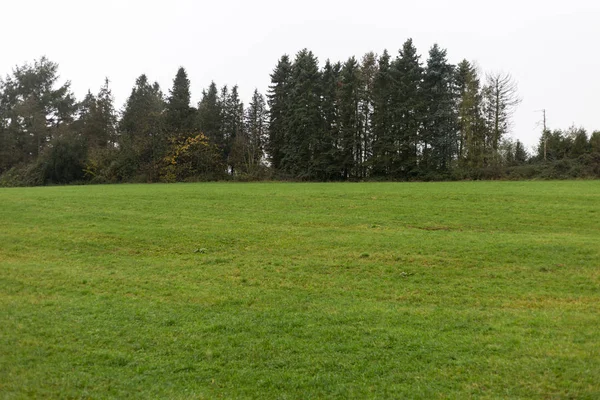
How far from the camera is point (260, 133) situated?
66.8 m

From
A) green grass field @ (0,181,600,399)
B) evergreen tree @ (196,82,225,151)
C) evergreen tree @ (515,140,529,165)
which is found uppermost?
evergreen tree @ (196,82,225,151)

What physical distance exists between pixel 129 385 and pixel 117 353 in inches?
46.7

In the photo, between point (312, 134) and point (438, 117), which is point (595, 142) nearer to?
point (438, 117)

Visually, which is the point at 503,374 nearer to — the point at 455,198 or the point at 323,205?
the point at 323,205

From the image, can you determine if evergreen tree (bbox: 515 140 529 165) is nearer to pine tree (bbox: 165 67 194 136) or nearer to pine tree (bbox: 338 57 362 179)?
pine tree (bbox: 338 57 362 179)

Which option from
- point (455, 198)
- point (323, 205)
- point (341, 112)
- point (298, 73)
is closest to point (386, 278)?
point (323, 205)

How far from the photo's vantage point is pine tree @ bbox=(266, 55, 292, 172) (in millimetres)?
61656

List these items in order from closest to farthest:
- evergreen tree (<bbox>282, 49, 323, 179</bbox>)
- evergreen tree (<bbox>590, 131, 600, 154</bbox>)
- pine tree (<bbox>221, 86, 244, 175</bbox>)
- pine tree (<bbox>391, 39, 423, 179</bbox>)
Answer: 1. evergreen tree (<bbox>590, 131, 600, 154</bbox>)
2. pine tree (<bbox>391, 39, 423, 179</bbox>)
3. evergreen tree (<bbox>282, 49, 323, 179</bbox>)
4. pine tree (<bbox>221, 86, 244, 175</bbox>)

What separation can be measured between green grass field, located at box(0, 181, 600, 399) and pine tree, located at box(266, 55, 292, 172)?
1711 inches

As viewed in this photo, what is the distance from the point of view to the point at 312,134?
5619 cm

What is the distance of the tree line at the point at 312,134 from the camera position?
2036 inches

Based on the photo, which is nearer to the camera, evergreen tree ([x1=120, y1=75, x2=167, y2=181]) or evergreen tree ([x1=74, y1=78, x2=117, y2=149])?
evergreen tree ([x1=120, y1=75, x2=167, y2=181])

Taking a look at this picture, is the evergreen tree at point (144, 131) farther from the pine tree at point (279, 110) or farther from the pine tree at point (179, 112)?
the pine tree at point (279, 110)

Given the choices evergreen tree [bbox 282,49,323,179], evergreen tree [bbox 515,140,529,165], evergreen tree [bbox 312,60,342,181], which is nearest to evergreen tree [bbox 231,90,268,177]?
evergreen tree [bbox 282,49,323,179]
